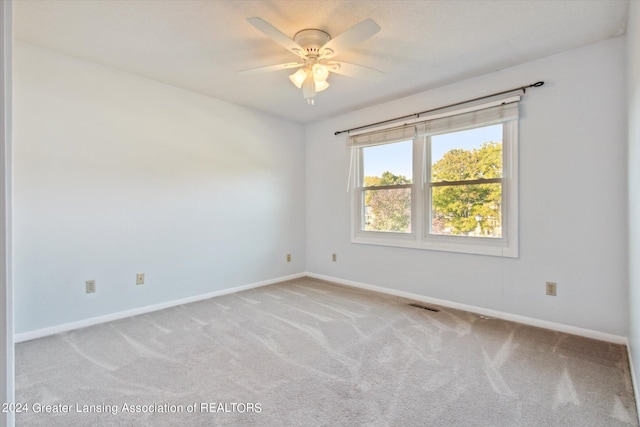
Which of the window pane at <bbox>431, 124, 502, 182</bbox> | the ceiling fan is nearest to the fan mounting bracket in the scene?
the ceiling fan

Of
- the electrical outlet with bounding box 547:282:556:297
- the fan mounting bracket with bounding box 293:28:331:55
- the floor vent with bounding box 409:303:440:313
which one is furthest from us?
the floor vent with bounding box 409:303:440:313

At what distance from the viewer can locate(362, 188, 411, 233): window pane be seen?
12.5ft

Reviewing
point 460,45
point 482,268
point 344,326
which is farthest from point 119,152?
point 482,268

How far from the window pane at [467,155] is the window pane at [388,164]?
332mm

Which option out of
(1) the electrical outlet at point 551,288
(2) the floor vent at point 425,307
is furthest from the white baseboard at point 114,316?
(1) the electrical outlet at point 551,288

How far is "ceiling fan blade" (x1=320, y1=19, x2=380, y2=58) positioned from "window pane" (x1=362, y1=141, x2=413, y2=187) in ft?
6.15

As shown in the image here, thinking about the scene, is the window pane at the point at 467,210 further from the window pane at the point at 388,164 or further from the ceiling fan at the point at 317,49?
the ceiling fan at the point at 317,49

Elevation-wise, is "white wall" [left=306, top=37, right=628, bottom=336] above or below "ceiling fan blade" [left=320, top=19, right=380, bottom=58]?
below

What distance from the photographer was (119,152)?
3010 millimetres

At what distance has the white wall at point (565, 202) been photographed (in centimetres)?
243

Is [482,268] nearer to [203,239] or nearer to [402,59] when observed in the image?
[402,59]

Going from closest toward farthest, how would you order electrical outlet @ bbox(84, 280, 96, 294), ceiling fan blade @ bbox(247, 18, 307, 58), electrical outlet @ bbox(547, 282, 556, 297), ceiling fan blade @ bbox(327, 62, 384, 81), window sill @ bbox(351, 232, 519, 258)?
1. ceiling fan blade @ bbox(247, 18, 307, 58)
2. ceiling fan blade @ bbox(327, 62, 384, 81)
3. electrical outlet @ bbox(547, 282, 556, 297)
4. electrical outlet @ bbox(84, 280, 96, 294)
5. window sill @ bbox(351, 232, 519, 258)

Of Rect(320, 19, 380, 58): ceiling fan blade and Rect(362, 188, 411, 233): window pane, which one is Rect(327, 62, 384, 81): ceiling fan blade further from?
Rect(362, 188, 411, 233): window pane

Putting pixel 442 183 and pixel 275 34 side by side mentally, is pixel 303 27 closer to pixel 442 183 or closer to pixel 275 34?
pixel 275 34
